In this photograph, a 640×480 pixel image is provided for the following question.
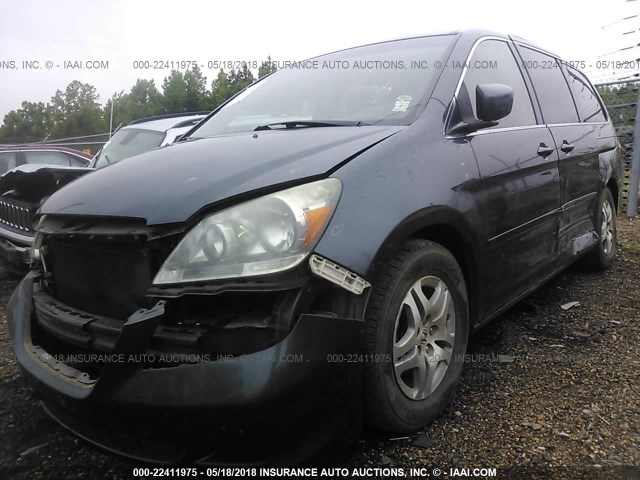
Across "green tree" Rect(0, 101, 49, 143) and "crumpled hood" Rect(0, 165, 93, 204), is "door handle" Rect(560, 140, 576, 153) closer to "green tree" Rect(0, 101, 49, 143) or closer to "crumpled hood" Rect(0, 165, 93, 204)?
"crumpled hood" Rect(0, 165, 93, 204)

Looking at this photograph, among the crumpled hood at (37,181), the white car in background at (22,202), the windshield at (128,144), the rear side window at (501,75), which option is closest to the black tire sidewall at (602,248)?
the rear side window at (501,75)

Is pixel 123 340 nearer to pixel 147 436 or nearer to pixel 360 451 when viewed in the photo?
pixel 147 436

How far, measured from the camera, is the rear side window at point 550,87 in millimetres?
3158

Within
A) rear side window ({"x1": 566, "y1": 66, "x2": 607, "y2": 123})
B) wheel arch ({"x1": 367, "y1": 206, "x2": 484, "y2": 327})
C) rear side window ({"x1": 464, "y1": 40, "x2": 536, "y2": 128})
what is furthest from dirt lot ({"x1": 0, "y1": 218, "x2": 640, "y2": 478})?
rear side window ({"x1": 566, "y1": 66, "x2": 607, "y2": 123})

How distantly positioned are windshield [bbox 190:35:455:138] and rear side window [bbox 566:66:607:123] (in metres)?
1.70

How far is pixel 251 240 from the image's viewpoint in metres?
1.50

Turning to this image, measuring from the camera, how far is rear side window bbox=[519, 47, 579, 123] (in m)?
3.16

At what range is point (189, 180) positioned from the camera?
66.8 inches

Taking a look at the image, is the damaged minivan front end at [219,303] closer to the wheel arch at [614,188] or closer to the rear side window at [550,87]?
the rear side window at [550,87]

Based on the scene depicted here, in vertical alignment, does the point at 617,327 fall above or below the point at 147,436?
below

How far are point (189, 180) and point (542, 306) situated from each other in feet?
8.84

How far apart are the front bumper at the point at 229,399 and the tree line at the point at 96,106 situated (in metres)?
51.7

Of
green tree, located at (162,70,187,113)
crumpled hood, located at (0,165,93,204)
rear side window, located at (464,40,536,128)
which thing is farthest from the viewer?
green tree, located at (162,70,187,113)

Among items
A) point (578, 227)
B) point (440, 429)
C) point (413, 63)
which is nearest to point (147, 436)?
point (440, 429)
